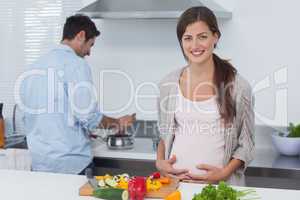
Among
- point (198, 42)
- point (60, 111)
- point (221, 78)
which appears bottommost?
point (60, 111)

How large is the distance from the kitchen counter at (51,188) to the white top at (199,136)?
0.16m

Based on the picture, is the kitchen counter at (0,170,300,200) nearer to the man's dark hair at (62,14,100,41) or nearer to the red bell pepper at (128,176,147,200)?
the red bell pepper at (128,176,147,200)

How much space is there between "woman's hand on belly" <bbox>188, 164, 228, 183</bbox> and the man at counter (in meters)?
0.69

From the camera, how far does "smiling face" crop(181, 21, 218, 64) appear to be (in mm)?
1707

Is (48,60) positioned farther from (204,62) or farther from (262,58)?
(262,58)

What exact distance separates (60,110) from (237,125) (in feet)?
2.80

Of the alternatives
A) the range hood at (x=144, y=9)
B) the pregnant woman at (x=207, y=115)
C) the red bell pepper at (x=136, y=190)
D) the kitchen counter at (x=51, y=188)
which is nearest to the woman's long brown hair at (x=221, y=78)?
the pregnant woman at (x=207, y=115)

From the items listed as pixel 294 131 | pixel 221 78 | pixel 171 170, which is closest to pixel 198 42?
pixel 221 78

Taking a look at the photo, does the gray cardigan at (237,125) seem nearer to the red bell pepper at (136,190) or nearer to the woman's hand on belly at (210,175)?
the woman's hand on belly at (210,175)

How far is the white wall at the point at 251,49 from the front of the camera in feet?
8.56

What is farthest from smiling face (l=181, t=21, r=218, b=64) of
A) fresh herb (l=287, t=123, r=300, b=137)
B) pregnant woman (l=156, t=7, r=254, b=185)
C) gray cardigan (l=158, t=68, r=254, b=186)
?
fresh herb (l=287, t=123, r=300, b=137)

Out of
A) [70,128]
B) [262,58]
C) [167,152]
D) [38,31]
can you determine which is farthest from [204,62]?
[38,31]

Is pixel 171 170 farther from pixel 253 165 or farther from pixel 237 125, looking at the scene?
pixel 253 165

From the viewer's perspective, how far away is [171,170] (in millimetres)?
1740
